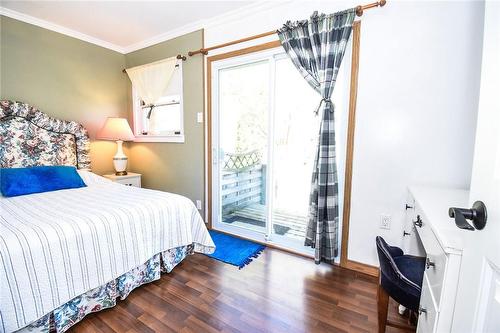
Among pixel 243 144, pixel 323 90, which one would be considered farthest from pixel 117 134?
pixel 323 90

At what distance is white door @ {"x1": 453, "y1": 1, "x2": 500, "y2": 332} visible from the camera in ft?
1.66

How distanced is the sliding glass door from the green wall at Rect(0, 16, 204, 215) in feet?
1.00

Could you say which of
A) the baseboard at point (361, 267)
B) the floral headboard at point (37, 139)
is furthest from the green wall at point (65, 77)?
the baseboard at point (361, 267)

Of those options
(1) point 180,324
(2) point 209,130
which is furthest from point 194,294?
(2) point 209,130

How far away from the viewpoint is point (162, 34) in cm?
302

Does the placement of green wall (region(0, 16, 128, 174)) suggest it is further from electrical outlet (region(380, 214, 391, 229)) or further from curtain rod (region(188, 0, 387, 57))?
electrical outlet (region(380, 214, 391, 229))

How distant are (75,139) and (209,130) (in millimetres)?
1757

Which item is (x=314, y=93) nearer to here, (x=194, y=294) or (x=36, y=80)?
(x=194, y=294)

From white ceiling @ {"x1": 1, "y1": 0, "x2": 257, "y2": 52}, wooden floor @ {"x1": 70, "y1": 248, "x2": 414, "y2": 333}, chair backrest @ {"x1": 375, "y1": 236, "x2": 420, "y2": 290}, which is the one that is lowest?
wooden floor @ {"x1": 70, "y1": 248, "x2": 414, "y2": 333}

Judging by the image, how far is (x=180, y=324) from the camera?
143cm

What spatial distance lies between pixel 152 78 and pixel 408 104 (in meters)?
3.05

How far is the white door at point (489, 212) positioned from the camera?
0.51 metres

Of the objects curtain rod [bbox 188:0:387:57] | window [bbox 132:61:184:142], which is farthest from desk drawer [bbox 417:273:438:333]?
window [bbox 132:61:184:142]

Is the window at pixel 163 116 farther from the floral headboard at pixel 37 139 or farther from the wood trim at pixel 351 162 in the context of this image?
the wood trim at pixel 351 162
